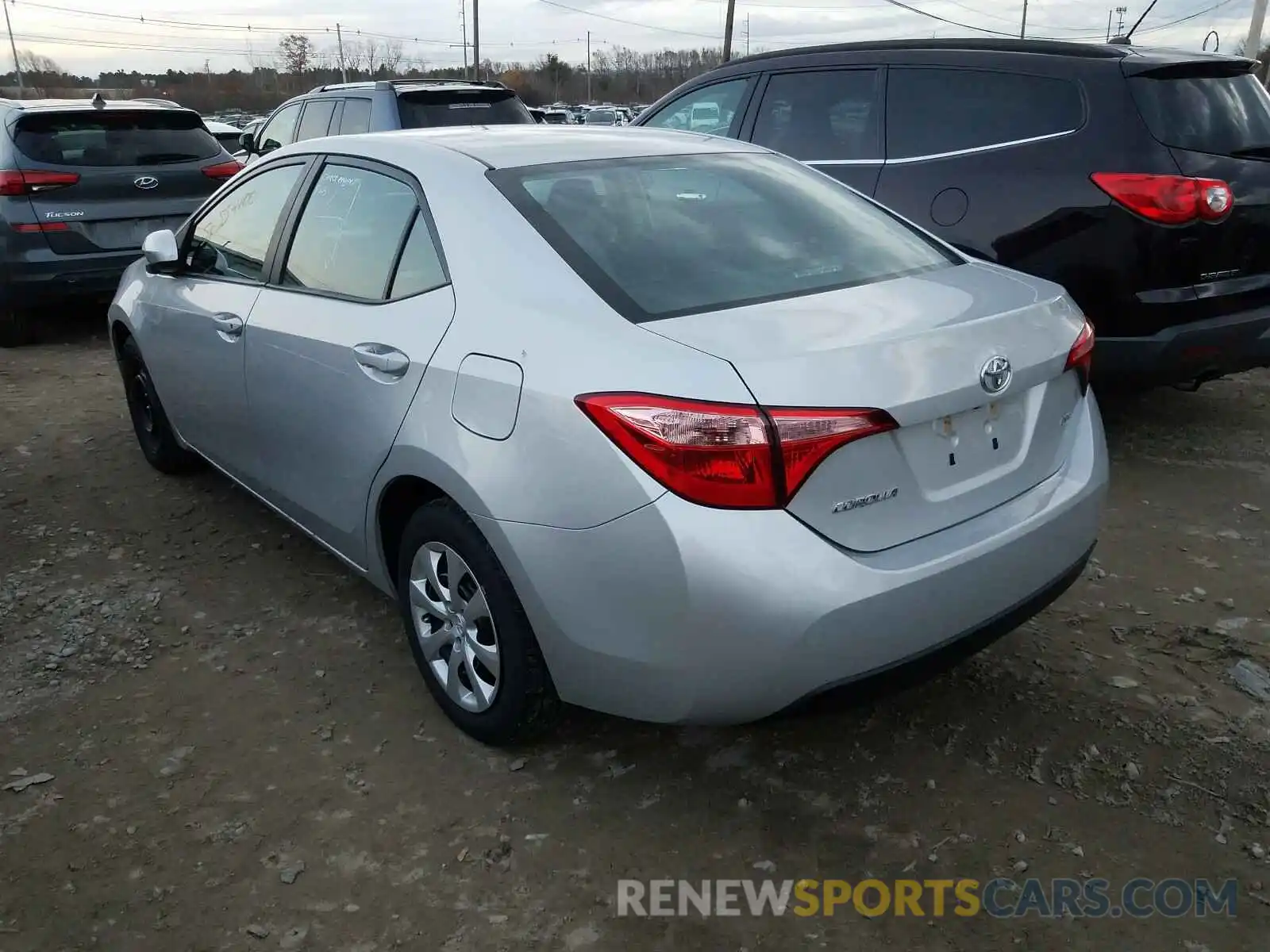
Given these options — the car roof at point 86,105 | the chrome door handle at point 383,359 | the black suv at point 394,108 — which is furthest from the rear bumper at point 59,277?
the chrome door handle at point 383,359

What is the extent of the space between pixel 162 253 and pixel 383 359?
1828 mm

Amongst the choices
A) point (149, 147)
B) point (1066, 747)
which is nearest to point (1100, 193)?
point (1066, 747)

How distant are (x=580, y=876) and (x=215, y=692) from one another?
1.41 metres

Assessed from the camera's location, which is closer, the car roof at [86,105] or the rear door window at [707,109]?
the rear door window at [707,109]

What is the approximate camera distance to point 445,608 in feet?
9.32

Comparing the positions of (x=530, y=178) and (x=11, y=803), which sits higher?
(x=530, y=178)

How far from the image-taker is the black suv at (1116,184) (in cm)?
431

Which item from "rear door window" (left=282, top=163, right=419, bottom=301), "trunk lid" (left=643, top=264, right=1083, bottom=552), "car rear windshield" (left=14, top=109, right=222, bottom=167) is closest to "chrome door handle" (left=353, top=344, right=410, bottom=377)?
"rear door window" (left=282, top=163, right=419, bottom=301)

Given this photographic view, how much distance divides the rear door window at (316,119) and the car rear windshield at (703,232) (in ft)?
22.4

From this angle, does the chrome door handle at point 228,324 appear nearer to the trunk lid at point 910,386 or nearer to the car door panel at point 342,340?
the car door panel at point 342,340

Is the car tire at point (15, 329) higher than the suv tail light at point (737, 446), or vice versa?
the suv tail light at point (737, 446)

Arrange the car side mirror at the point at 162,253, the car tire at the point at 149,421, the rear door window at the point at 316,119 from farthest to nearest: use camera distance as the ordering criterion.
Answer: the rear door window at the point at 316,119 < the car tire at the point at 149,421 < the car side mirror at the point at 162,253

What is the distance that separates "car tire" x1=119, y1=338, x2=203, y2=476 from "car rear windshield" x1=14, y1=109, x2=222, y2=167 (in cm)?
329

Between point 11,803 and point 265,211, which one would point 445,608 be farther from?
point 265,211
